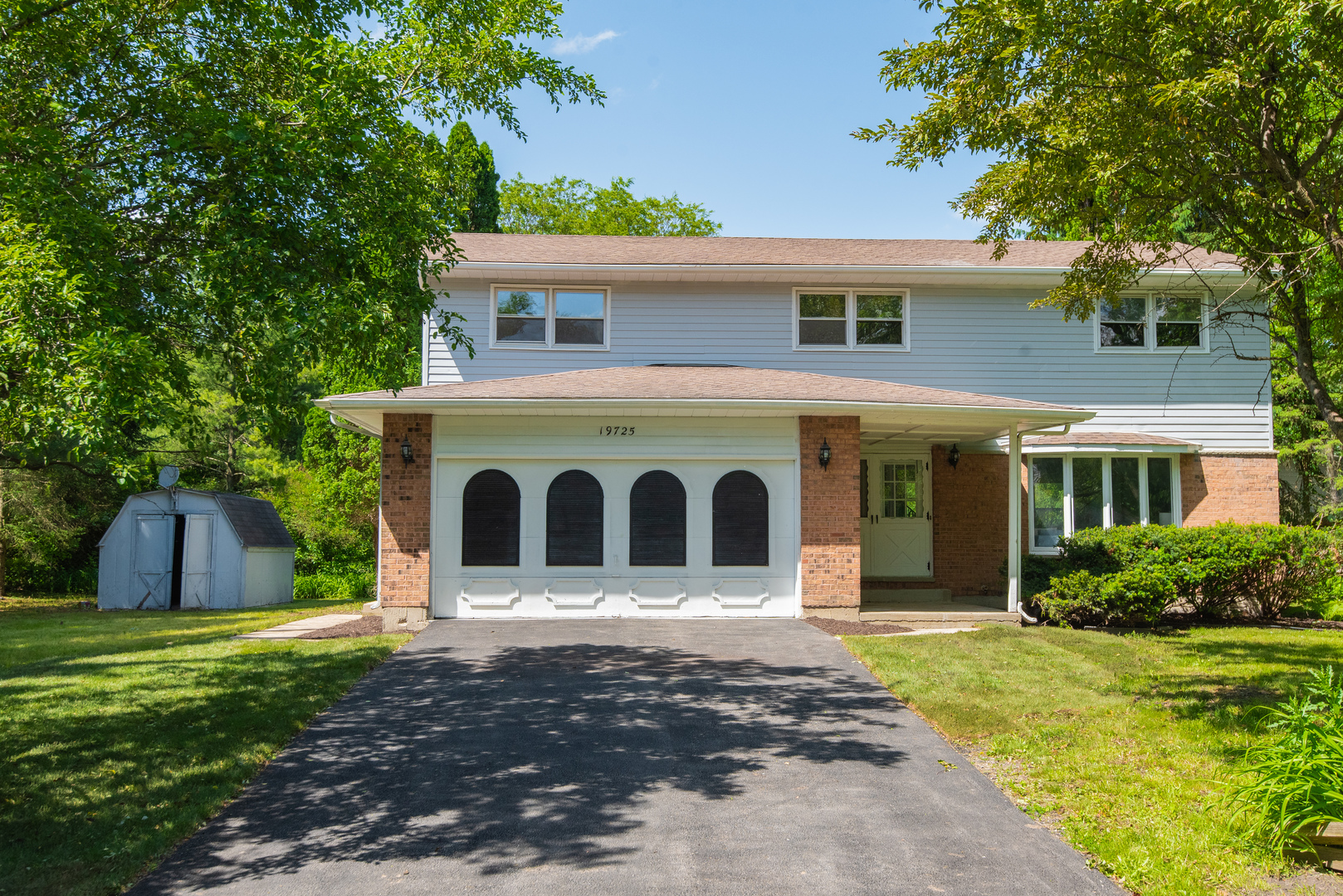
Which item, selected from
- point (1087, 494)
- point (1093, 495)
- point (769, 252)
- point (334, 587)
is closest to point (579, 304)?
point (769, 252)

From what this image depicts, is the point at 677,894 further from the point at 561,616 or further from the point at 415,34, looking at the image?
the point at 415,34

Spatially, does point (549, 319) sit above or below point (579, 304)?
below

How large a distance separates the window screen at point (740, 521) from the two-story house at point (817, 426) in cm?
3

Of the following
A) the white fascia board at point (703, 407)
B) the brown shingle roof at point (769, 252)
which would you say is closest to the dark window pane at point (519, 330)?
the brown shingle roof at point (769, 252)

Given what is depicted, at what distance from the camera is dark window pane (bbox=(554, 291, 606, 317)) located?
15500mm

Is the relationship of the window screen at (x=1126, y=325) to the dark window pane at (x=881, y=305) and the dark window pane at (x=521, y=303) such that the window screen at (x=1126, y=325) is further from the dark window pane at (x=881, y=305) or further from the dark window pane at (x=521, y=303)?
the dark window pane at (x=521, y=303)

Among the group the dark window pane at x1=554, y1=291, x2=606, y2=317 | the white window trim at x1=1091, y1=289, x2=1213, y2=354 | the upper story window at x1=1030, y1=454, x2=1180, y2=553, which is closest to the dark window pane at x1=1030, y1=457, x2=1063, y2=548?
the upper story window at x1=1030, y1=454, x2=1180, y2=553

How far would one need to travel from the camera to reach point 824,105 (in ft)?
39.4

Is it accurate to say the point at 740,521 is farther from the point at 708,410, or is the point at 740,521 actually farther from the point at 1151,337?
the point at 1151,337

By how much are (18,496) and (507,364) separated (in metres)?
14.1

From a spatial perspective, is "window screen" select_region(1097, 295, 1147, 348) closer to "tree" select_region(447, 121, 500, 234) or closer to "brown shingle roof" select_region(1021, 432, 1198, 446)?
"brown shingle roof" select_region(1021, 432, 1198, 446)

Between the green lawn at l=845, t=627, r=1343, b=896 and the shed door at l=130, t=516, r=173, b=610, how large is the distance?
15013mm

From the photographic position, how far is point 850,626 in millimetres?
11867

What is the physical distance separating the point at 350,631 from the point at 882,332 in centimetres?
1008
